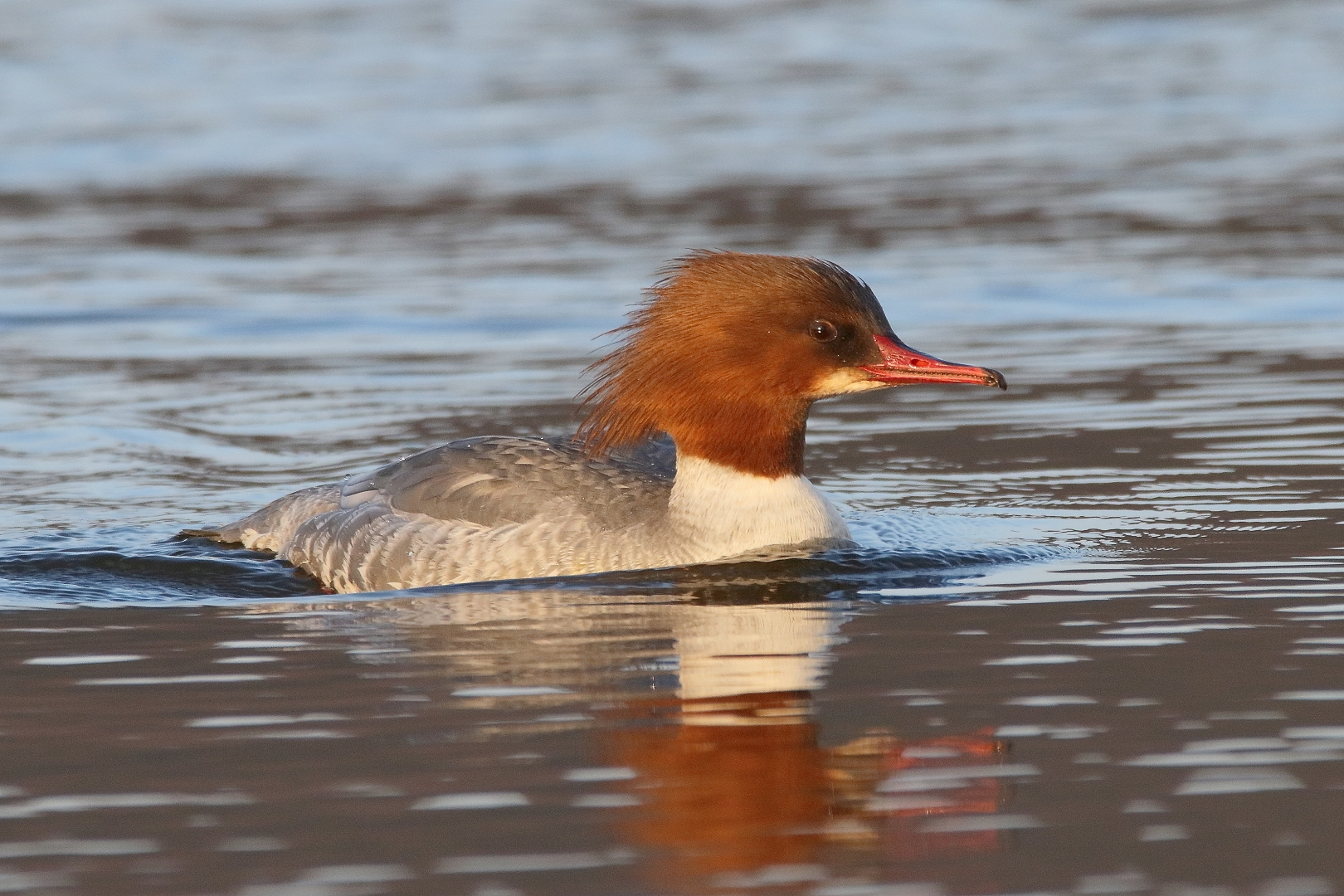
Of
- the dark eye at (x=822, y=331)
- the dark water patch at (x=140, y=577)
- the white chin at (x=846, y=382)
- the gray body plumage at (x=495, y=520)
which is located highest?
the dark eye at (x=822, y=331)

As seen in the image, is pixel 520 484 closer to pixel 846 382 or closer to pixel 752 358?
pixel 752 358

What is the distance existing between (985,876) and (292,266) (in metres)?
12.7

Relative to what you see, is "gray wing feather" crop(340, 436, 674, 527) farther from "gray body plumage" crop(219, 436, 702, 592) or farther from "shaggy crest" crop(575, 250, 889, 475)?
"shaggy crest" crop(575, 250, 889, 475)

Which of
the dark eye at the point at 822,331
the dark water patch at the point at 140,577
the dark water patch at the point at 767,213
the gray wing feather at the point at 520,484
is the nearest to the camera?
the dark eye at the point at 822,331

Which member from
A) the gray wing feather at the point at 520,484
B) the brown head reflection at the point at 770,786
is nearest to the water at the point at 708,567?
the brown head reflection at the point at 770,786

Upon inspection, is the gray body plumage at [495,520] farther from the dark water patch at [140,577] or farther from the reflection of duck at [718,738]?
the reflection of duck at [718,738]

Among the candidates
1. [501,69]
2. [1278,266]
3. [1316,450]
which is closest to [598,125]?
[501,69]

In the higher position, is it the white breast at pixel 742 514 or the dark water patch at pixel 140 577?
the white breast at pixel 742 514

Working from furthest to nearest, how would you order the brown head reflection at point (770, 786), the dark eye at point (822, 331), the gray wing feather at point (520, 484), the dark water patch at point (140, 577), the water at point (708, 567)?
1. the gray wing feather at point (520, 484)
2. the dark water patch at point (140, 577)
3. the dark eye at point (822, 331)
4. the water at point (708, 567)
5. the brown head reflection at point (770, 786)

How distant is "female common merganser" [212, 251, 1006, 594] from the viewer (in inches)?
325

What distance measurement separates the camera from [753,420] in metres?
8.41

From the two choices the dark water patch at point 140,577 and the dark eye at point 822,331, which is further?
the dark water patch at point 140,577

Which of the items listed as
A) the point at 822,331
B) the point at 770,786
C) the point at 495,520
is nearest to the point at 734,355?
the point at 822,331

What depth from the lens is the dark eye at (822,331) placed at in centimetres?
823
